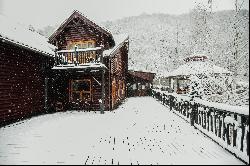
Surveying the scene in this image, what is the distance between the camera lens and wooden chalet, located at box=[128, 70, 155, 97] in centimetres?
3966

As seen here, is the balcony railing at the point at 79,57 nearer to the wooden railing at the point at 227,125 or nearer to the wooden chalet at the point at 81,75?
the wooden chalet at the point at 81,75

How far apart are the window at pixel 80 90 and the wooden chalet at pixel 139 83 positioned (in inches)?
804

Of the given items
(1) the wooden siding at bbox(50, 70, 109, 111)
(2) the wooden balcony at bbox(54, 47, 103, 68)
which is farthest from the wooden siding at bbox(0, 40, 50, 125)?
(1) the wooden siding at bbox(50, 70, 109, 111)

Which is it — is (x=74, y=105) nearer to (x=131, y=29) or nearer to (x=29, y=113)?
(x=29, y=113)

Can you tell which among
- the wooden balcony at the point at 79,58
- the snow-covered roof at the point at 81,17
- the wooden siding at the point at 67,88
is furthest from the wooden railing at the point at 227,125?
the snow-covered roof at the point at 81,17

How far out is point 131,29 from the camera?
104 m

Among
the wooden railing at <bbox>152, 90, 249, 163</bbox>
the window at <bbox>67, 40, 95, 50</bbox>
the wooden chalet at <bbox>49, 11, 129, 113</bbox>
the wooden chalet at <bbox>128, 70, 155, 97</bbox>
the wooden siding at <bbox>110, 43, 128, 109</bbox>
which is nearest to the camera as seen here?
the wooden railing at <bbox>152, 90, 249, 163</bbox>

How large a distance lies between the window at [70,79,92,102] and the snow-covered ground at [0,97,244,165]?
6.30 meters

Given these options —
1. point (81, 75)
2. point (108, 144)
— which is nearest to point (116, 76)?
point (81, 75)

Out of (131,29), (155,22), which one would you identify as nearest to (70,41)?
(131,29)

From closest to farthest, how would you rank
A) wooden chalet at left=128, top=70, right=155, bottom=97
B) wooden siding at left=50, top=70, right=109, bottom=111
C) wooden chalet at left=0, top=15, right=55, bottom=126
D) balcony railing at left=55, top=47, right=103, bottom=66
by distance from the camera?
wooden chalet at left=0, top=15, right=55, bottom=126
balcony railing at left=55, top=47, right=103, bottom=66
wooden siding at left=50, top=70, right=109, bottom=111
wooden chalet at left=128, top=70, right=155, bottom=97

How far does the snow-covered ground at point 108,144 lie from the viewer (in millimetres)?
7035

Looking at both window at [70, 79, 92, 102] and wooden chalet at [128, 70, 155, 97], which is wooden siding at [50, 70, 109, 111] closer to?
window at [70, 79, 92, 102]

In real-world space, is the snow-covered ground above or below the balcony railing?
below
